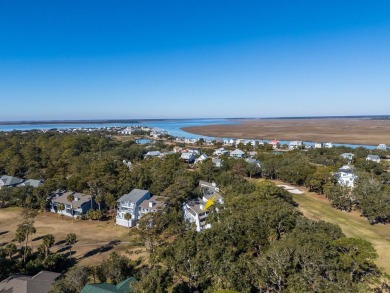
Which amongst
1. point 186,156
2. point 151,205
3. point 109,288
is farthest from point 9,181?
point 186,156

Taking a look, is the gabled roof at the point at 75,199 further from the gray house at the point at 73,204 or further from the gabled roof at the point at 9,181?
the gabled roof at the point at 9,181

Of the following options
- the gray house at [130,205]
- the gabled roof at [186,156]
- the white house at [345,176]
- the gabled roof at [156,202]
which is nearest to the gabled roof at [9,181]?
the gray house at [130,205]

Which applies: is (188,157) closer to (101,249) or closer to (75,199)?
(75,199)

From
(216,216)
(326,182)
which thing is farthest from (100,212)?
(326,182)

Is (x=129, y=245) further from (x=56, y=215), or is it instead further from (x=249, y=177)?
(x=249, y=177)

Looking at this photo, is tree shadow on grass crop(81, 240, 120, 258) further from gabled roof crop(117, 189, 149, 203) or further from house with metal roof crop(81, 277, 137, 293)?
house with metal roof crop(81, 277, 137, 293)

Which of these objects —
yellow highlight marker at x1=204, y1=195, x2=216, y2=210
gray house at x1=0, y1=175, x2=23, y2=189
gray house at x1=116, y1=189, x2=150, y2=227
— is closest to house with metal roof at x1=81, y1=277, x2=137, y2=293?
gray house at x1=116, y1=189, x2=150, y2=227

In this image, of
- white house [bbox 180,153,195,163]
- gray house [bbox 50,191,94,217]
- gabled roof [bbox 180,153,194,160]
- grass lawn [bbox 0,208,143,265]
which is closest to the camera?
grass lawn [bbox 0,208,143,265]
